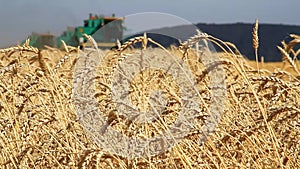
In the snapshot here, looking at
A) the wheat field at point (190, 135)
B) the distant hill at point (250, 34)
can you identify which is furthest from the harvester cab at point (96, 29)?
the distant hill at point (250, 34)

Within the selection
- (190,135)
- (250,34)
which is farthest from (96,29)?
(250,34)

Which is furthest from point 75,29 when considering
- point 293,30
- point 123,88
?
point 293,30

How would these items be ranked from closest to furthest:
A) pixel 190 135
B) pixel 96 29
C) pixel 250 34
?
1. pixel 190 135
2. pixel 96 29
3. pixel 250 34

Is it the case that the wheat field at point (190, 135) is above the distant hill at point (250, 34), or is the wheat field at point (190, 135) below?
above

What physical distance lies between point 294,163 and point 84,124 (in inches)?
34.7

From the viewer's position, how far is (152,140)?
6.98 ft

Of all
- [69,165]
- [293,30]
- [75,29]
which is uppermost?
[69,165]

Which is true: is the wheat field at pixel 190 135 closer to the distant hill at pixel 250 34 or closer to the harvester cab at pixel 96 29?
the harvester cab at pixel 96 29

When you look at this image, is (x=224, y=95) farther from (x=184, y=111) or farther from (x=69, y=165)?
(x=69, y=165)

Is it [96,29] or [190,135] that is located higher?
[190,135]

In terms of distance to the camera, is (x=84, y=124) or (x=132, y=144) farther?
(x=84, y=124)

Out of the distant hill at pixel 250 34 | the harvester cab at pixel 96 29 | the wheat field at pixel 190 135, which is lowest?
the distant hill at pixel 250 34

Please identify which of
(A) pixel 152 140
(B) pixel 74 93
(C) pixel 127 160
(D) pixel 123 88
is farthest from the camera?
(D) pixel 123 88

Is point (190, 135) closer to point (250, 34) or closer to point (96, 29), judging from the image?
point (96, 29)
